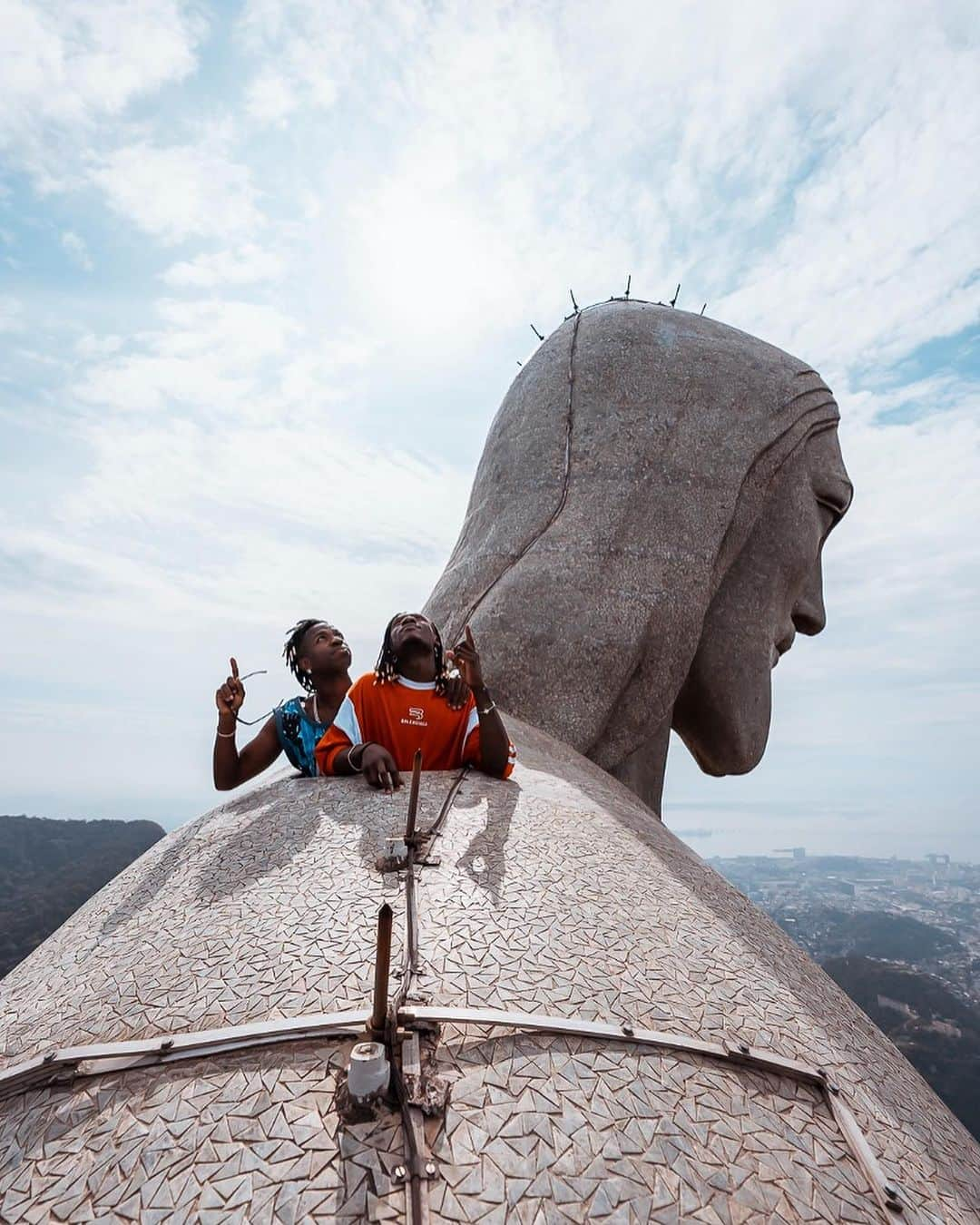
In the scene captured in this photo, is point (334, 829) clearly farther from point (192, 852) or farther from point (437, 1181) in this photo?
point (437, 1181)

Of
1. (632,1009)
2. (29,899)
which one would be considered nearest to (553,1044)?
(632,1009)

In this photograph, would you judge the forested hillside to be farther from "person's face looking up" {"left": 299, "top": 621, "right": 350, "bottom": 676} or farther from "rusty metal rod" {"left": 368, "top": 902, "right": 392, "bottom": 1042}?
"rusty metal rod" {"left": 368, "top": 902, "right": 392, "bottom": 1042}

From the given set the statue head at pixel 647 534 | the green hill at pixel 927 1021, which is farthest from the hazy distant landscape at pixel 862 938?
the statue head at pixel 647 534

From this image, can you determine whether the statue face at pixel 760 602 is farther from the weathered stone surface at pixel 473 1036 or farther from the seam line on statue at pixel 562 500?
the weathered stone surface at pixel 473 1036

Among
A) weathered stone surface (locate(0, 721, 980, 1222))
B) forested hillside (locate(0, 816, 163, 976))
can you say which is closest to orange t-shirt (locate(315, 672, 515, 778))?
weathered stone surface (locate(0, 721, 980, 1222))

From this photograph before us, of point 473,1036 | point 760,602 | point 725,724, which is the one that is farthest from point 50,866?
point 473,1036

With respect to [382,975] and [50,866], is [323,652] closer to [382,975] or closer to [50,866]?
[382,975]
